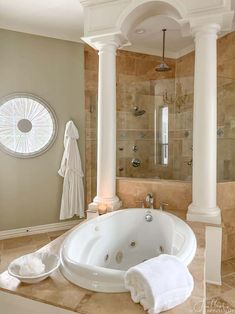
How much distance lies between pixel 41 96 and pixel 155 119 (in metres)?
1.72

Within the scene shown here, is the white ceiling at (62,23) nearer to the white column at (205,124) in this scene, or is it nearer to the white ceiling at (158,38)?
the white ceiling at (158,38)

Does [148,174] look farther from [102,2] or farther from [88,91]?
[102,2]

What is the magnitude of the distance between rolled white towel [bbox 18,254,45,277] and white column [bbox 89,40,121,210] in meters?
1.42

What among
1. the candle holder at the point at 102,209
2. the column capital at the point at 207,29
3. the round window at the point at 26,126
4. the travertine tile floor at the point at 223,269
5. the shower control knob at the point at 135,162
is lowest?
the travertine tile floor at the point at 223,269

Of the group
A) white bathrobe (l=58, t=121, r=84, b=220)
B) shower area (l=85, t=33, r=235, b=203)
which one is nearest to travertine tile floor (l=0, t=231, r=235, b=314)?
white bathrobe (l=58, t=121, r=84, b=220)

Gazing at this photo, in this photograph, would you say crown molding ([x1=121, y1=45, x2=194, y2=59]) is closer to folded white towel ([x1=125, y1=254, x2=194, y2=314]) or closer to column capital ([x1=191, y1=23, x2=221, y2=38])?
column capital ([x1=191, y1=23, x2=221, y2=38])

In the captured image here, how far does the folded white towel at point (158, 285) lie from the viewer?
120cm


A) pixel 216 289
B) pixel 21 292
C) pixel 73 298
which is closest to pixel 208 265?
pixel 216 289

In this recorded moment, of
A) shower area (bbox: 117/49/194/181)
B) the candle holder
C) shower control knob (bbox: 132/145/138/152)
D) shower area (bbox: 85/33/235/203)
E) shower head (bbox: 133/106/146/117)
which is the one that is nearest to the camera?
the candle holder

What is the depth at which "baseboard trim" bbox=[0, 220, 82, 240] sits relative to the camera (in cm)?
356

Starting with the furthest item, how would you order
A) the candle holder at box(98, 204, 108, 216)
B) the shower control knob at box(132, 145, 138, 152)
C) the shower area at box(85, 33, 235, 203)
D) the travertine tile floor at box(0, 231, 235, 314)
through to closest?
the shower control knob at box(132, 145, 138, 152) < the shower area at box(85, 33, 235, 203) < the candle holder at box(98, 204, 108, 216) < the travertine tile floor at box(0, 231, 235, 314)

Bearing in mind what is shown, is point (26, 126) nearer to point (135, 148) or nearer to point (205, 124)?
point (135, 148)

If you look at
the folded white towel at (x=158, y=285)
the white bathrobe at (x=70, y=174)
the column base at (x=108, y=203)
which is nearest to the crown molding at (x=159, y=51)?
the white bathrobe at (x=70, y=174)

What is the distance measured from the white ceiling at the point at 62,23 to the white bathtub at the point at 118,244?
2.32m
